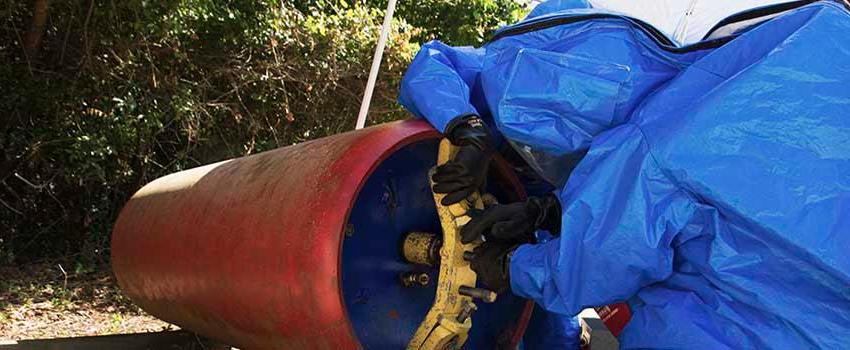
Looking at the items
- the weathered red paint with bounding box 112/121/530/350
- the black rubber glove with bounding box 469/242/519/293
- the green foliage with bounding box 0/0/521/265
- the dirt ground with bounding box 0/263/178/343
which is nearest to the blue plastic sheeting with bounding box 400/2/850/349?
the black rubber glove with bounding box 469/242/519/293

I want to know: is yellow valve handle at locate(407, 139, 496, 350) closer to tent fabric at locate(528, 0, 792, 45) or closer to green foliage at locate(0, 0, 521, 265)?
tent fabric at locate(528, 0, 792, 45)

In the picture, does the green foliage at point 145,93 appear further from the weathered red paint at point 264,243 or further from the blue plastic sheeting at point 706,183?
the blue plastic sheeting at point 706,183

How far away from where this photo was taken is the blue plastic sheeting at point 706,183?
1338mm

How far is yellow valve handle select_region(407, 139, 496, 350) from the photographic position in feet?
6.02

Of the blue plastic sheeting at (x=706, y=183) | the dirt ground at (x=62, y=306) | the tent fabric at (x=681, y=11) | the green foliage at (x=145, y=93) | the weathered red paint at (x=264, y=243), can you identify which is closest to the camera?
the blue plastic sheeting at (x=706, y=183)

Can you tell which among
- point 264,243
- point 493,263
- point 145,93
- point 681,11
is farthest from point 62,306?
point 681,11

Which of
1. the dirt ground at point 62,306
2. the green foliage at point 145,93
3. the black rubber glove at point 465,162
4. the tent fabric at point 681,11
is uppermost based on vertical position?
the tent fabric at point 681,11

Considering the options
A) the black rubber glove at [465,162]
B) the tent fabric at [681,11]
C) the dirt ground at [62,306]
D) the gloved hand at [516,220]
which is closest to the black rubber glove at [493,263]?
the gloved hand at [516,220]

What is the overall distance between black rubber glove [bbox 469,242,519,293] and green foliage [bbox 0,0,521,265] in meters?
2.29

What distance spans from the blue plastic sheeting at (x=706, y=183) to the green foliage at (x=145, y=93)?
98.0 inches

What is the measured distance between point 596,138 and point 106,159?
2873 millimetres

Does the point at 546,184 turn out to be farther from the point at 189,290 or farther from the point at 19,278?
the point at 19,278

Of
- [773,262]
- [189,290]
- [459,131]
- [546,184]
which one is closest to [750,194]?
[773,262]

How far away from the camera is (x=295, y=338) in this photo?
1842 mm
